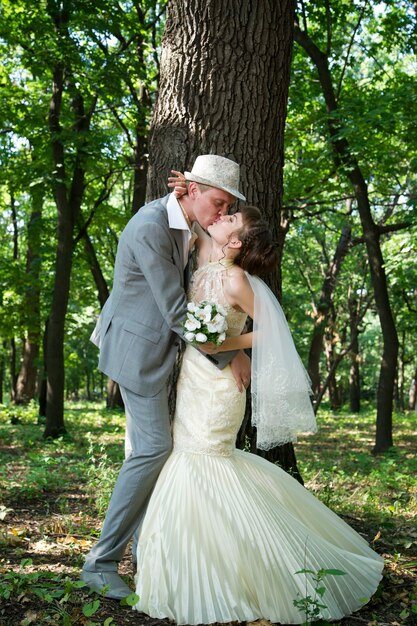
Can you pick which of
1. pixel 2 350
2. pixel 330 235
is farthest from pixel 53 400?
pixel 2 350

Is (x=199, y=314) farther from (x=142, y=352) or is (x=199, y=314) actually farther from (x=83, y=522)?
(x=83, y=522)

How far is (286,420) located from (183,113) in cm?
255

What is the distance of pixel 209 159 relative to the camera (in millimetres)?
4051

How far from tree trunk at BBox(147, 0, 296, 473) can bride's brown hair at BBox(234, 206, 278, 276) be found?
1.20m

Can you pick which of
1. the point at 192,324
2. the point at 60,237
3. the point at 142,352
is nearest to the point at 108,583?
the point at 142,352

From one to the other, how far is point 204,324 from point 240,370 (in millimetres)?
497

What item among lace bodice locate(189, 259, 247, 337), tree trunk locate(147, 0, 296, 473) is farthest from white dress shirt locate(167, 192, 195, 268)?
tree trunk locate(147, 0, 296, 473)

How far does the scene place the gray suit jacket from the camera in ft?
12.1

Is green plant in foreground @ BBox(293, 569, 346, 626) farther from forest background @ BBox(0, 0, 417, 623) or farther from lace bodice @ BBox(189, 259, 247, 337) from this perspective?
forest background @ BBox(0, 0, 417, 623)

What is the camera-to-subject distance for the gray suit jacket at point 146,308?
3697mm

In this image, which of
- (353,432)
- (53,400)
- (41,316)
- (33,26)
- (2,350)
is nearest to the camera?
(33,26)

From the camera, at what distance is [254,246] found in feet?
12.8

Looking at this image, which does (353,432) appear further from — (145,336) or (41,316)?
(145,336)

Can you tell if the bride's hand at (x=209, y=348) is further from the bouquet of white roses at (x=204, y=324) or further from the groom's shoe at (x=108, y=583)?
the groom's shoe at (x=108, y=583)
